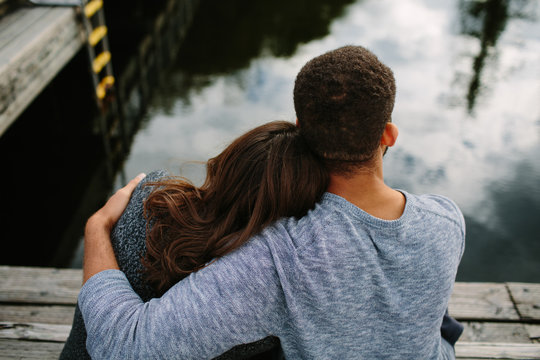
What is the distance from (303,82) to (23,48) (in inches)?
112

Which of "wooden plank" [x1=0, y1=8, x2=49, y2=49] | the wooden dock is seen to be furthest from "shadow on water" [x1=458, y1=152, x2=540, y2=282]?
"wooden plank" [x1=0, y1=8, x2=49, y2=49]

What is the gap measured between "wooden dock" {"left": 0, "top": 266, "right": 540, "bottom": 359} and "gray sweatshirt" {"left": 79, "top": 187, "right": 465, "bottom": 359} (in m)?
0.93

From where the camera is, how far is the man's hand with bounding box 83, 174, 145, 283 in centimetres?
114

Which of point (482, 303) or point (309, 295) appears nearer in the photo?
point (309, 295)

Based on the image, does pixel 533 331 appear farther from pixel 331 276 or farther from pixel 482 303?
pixel 331 276

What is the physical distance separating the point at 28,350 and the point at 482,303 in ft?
6.61

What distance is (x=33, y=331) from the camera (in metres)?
1.87

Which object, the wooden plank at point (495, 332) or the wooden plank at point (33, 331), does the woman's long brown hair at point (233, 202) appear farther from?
the wooden plank at point (495, 332)

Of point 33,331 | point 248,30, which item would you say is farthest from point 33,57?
point 248,30

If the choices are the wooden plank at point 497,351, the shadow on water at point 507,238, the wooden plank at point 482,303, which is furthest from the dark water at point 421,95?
the wooden plank at point 497,351

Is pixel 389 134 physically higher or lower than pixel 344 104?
lower

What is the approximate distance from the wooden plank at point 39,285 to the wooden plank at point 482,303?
1.84 meters

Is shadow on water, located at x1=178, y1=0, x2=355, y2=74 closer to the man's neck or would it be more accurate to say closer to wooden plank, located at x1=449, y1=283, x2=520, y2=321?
wooden plank, located at x1=449, y1=283, x2=520, y2=321

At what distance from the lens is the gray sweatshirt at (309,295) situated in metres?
0.98
